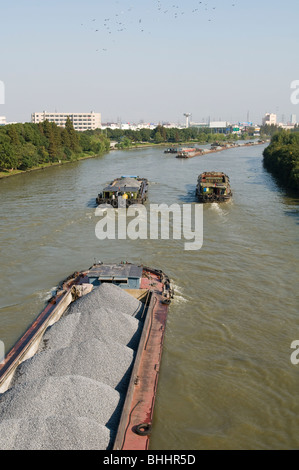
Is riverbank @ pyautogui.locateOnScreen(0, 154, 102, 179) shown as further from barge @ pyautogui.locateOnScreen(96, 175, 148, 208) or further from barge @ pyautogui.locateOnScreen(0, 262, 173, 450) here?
barge @ pyautogui.locateOnScreen(0, 262, 173, 450)

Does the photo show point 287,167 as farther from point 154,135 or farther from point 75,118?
point 75,118

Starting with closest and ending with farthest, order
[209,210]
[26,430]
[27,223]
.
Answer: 1. [26,430]
2. [27,223]
3. [209,210]

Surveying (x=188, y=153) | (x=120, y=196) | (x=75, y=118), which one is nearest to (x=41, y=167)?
(x=120, y=196)

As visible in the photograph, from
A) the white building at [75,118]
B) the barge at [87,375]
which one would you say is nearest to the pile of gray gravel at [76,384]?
the barge at [87,375]

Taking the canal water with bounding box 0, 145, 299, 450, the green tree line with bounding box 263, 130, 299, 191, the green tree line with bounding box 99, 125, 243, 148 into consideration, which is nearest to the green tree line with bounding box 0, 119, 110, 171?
the canal water with bounding box 0, 145, 299, 450

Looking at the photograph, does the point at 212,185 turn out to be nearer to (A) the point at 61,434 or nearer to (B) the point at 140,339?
(B) the point at 140,339
